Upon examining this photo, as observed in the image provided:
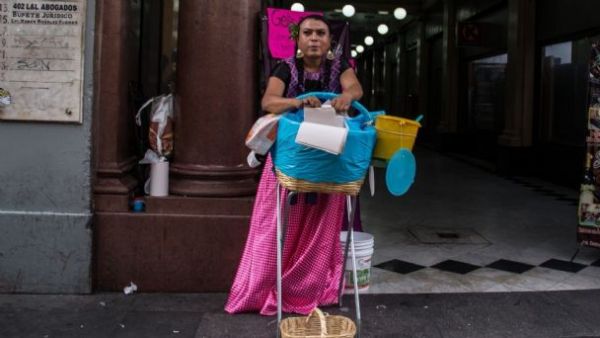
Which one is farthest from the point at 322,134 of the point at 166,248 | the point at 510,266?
the point at 510,266

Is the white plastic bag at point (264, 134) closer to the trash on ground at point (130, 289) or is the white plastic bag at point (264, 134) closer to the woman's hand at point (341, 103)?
the woman's hand at point (341, 103)

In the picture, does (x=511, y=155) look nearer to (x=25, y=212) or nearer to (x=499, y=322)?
(x=499, y=322)

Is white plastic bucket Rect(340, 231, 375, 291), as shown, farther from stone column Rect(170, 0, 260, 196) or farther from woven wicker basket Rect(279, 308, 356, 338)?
woven wicker basket Rect(279, 308, 356, 338)

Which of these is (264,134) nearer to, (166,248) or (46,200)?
(166,248)

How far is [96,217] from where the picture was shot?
4211mm

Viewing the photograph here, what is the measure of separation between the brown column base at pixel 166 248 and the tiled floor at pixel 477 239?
3.74 ft

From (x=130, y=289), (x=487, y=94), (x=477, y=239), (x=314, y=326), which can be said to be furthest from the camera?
(x=487, y=94)

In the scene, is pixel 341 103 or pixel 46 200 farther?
pixel 46 200

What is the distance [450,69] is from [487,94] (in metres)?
1.86

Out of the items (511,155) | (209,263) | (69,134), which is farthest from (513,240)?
(511,155)

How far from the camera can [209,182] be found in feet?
14.3

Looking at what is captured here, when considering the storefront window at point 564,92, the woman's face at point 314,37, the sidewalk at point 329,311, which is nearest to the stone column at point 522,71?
the storefront window at point 564,92

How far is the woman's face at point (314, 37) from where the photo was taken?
3.30 m

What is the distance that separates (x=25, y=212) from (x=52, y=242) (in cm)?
27
